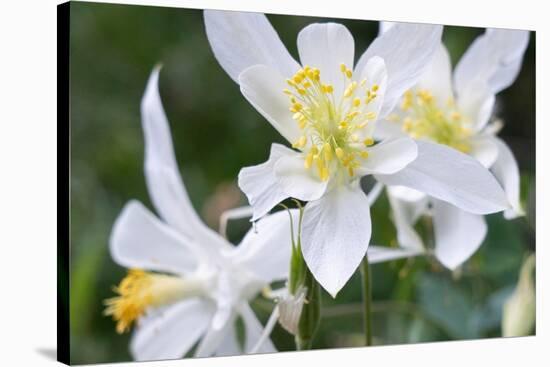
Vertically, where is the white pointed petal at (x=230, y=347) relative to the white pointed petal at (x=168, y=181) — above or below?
below

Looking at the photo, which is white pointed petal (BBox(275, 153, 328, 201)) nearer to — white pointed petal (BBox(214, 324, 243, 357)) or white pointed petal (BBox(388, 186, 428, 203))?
white pointed petal (BBox(388, 186, 428, 203))

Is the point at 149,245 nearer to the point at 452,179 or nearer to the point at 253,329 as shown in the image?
the point at 253,329

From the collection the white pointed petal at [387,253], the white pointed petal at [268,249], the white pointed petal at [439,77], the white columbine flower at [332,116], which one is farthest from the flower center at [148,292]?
the white pointed petal at [439,77]

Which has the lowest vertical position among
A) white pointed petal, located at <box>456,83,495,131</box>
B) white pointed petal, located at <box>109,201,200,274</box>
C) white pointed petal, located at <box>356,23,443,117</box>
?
white pointed petal, located at <box>109,201,200,274</box>

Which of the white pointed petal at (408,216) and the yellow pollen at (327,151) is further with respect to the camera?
the white pointed petal at (408,216)

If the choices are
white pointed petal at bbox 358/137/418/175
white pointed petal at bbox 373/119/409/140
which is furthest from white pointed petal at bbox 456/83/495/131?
white pointed petal at bbox 358/137/418/175

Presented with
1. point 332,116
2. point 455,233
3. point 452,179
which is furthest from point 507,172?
point 332,116

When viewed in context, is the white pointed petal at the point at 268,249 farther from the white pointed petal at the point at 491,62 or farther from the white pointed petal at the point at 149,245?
the white pointed petal at the point at 491,62
